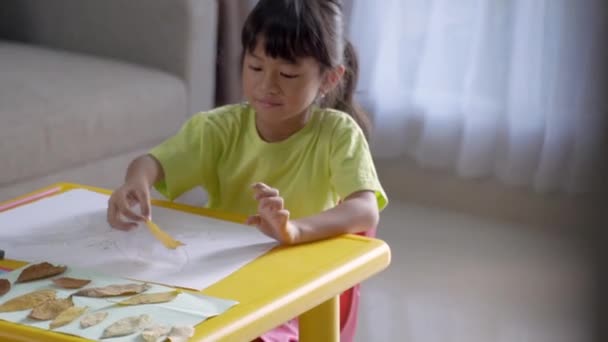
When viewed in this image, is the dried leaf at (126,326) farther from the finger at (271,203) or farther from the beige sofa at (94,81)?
the beige sofa at (94,81)

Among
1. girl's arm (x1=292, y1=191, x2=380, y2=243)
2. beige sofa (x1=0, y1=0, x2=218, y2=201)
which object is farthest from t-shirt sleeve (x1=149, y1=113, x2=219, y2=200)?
beige sofa (x1=0, y1=0, x2=218, y2=201)

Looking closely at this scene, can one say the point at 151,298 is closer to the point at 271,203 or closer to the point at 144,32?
the point at 271,203

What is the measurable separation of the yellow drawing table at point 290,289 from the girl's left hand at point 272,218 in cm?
2

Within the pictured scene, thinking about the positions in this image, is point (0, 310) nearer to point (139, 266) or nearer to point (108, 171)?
point (139, 266)

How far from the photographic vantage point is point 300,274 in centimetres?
117

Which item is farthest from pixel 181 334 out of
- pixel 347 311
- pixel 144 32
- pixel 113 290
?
pixel 144 32

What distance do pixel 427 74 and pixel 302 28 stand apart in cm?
148

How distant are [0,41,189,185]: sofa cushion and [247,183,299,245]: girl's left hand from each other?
101 cm

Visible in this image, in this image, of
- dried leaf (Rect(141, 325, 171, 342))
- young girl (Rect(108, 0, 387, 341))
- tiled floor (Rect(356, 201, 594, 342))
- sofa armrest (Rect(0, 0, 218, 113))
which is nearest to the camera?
dried leaf (Rect(141, 325, 171, 342))

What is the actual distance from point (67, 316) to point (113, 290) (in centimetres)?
8

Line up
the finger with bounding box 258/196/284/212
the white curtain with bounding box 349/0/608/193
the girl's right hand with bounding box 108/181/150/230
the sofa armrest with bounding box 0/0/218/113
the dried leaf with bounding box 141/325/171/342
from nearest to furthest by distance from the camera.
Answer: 1. the dried leaf with bounding box 141/325/171/342
2. the finger with bounding box 258/196/284/212
3. the girl's right hand with bounding box 108/181/150/230
4. the sofa armrest with bounding box 0/0/218/113
5. the white curtain with bounding box 349/0/608/193

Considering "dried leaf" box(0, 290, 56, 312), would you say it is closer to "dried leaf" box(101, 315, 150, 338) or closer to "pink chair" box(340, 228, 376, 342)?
"dried leaf" box(101, 315, 150, 338)

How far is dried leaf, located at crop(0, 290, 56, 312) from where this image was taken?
41.6 inches

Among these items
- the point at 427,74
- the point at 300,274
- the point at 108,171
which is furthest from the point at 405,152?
the point at 300,274
